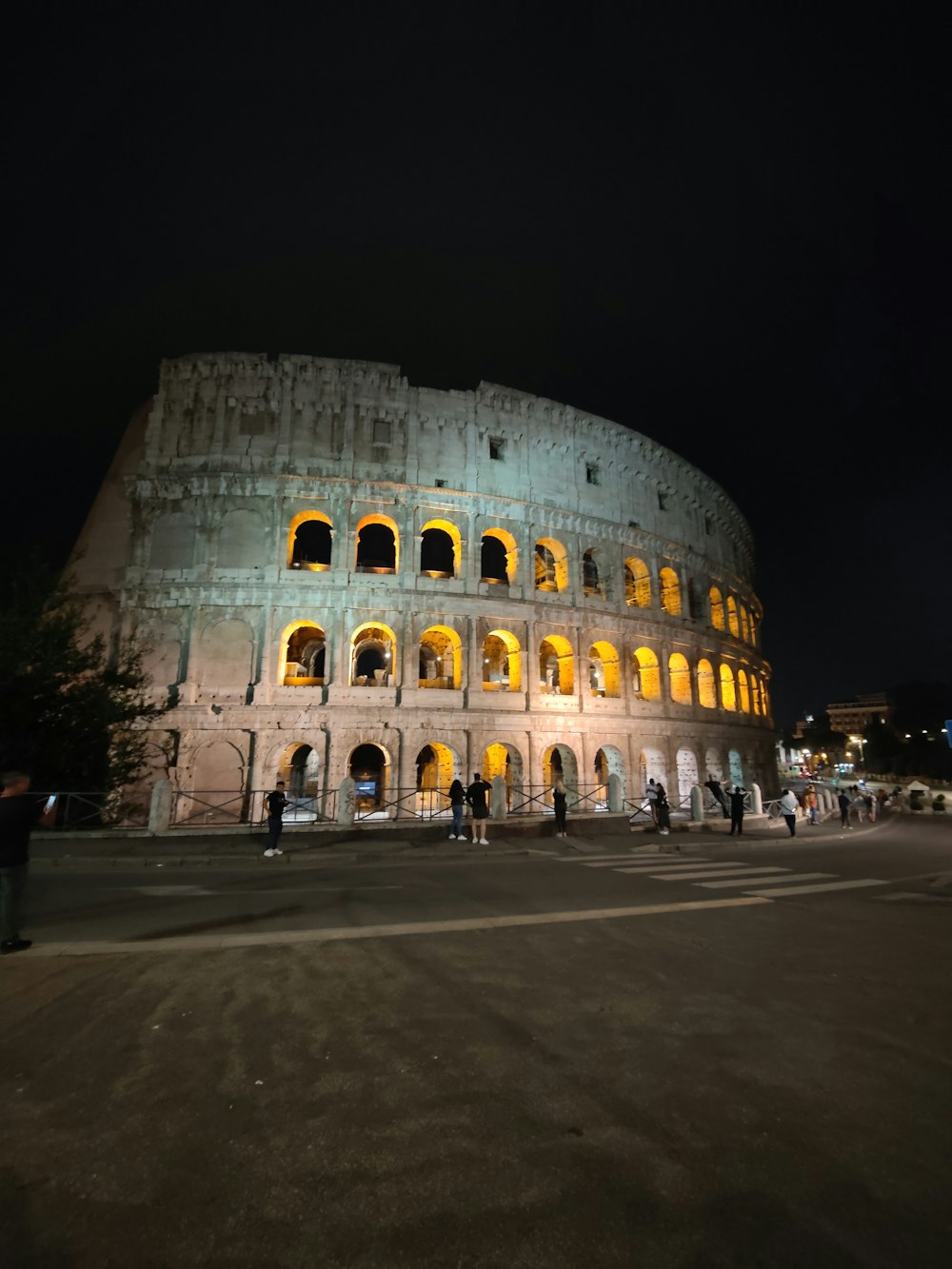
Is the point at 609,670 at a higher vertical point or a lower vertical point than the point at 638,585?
lower

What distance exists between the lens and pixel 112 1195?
234 centimetres

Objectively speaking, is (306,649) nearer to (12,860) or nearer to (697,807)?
(697,807)

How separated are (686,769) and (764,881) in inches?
790

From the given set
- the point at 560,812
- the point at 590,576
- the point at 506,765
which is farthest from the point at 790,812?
the point at 590,576

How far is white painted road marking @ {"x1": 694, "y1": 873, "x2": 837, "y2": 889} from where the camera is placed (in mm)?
9461

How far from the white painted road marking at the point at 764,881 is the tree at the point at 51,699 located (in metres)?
14.7

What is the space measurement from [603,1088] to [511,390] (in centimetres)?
2788

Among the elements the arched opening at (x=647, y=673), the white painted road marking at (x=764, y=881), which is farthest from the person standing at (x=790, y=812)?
the arched opening at (x=647, y=673)

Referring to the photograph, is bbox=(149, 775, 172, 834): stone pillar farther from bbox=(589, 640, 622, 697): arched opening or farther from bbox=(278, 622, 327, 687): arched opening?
bbox=(589, 640, 622, 697): arched opening

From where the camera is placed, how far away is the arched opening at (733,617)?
3647 centimetres

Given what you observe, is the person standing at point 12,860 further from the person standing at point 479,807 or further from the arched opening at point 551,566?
the arched opening at point 551,566

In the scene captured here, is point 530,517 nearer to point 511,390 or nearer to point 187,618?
point 511,390

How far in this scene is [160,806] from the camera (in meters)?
14.0

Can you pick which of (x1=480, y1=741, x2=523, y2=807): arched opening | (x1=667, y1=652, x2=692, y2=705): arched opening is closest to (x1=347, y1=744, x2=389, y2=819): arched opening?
(x1=480, y1=741, x2=523, y2=807): arched opening
